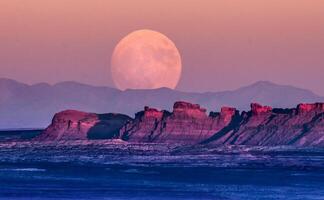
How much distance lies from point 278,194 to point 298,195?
190cm

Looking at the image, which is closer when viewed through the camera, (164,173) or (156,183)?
(156,183)

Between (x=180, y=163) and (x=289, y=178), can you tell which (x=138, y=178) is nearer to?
(x=289, y=178)

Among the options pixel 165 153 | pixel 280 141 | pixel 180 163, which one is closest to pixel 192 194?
pixel 180 163

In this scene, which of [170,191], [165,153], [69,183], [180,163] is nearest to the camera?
[170,191]

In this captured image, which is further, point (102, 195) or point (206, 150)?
point (206, 150)

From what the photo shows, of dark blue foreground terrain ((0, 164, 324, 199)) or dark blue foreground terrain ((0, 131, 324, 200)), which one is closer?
dark blue foreground terrain ((0, 164, 324, 199))

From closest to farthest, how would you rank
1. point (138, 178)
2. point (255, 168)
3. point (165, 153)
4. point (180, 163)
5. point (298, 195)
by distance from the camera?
point (298, 195), point (138, 178), point (255, 168), point (180, 163), point (165, 153)

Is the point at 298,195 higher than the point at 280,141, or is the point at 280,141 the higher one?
the point at 280,141

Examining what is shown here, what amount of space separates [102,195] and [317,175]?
33.4 m

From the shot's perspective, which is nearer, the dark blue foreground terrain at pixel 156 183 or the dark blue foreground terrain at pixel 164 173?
the dark blue foreground terrain at pixel 156 183

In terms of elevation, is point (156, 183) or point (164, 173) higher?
point (164, 173)

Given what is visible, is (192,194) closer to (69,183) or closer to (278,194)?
(278,194)

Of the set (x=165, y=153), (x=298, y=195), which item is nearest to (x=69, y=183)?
(x=298, y=195)

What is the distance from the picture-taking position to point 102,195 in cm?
9250
